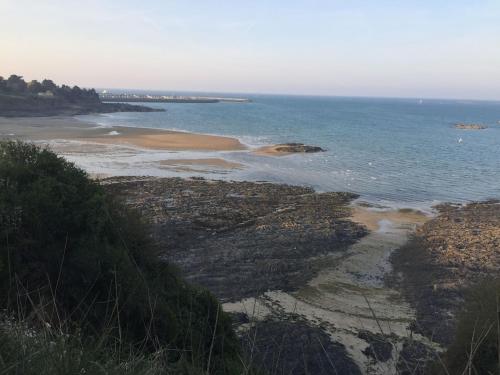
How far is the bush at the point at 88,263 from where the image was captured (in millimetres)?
7336

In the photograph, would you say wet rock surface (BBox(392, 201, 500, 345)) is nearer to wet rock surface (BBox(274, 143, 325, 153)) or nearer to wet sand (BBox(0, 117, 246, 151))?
wet rock surface (BBox(274, 143, 325, 153))

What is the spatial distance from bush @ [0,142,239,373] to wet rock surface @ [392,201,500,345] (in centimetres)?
547

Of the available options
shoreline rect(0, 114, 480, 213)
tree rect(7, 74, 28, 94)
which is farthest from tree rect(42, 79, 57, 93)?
shoreline rect(0, 114, 480, 213)

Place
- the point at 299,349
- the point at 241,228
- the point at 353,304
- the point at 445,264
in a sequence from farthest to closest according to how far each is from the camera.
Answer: the point at 241,228
the point at 445,264
the point at 353,304
the point at 299,349

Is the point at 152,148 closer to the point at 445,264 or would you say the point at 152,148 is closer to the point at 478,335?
the point at 445,264

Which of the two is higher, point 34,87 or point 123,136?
point 34,87

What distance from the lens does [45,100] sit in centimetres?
8375

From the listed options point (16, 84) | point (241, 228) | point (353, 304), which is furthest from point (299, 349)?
point (16, 84)

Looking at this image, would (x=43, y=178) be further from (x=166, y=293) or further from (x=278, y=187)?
(x=278, y=187)

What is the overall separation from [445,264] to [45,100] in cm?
8202

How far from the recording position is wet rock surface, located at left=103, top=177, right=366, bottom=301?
15.4m

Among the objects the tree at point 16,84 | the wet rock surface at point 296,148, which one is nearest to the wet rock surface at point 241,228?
the wet rock surface at point 296,148

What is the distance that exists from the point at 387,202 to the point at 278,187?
669cm

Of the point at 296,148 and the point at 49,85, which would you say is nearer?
the point at 296,148
